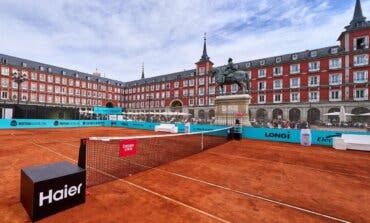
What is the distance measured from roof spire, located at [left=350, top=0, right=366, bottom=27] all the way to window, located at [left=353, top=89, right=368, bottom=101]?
45.3ft

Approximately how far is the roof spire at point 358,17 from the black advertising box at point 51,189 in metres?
53.8

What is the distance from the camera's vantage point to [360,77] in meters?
36.1

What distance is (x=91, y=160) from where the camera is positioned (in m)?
8.11

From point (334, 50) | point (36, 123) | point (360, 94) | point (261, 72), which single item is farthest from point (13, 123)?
point (334, 50)

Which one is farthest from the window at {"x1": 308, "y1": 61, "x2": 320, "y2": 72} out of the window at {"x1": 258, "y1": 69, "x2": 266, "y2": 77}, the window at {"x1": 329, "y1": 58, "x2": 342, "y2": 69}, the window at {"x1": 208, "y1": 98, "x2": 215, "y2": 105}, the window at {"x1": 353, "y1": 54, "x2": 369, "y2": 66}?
the window at {"x1": 208, "y1": 98, "x2": 215, "y2": 105}

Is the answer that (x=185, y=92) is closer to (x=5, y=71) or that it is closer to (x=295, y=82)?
(x=295, y=82)

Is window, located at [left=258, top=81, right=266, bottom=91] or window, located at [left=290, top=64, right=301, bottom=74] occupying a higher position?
window, located at [left=290, top=64, right=301, bottom=74]

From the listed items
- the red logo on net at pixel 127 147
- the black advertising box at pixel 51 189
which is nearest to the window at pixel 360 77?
the red logo on net at pixel 127 147

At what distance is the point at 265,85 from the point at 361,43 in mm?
19676

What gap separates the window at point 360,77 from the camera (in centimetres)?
3566

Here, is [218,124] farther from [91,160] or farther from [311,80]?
[311,80]

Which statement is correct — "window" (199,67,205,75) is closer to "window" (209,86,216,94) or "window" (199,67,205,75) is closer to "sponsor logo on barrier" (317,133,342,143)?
"window" (209,86,216,94)

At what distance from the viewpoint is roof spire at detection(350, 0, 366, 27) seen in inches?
1454

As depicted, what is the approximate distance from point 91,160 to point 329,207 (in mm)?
8580
